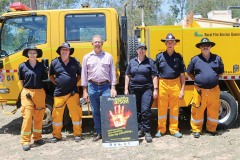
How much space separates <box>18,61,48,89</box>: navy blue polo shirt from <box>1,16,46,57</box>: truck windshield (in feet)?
2.19

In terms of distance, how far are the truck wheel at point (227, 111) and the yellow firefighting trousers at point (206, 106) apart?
42 centimetres

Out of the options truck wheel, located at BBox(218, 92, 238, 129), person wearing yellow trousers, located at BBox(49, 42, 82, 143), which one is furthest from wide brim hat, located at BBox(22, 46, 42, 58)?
truck wheel, located at BBox(218, 92, 238, 129)

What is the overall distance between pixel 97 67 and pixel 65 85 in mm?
671

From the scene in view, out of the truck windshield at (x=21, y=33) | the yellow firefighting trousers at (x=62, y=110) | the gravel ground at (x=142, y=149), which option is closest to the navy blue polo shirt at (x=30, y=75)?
A: the yellow firefighting trousers at (x=62, y=110)

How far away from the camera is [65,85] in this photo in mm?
5707

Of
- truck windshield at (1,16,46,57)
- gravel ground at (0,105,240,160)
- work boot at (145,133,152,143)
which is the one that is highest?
truck windshield at (1,16,46,57)

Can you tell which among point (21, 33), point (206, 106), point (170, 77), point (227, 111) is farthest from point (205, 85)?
point (21, 33)

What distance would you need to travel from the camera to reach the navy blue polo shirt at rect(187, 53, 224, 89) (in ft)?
19.0

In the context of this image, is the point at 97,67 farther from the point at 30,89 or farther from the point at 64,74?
the point at 30,89

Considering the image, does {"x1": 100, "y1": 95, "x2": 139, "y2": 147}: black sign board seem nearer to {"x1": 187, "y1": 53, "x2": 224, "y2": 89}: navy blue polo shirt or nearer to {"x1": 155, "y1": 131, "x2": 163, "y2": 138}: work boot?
{"x1": 155, "y1": 131, "x2": 163, "y2": 138}: work boot

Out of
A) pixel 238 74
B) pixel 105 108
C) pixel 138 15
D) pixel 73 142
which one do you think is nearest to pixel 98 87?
pixel 105 108

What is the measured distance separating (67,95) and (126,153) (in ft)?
4.96

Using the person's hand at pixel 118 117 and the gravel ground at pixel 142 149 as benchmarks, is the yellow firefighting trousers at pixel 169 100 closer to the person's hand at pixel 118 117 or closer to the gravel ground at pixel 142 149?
the gravel ground at pixel 142 149

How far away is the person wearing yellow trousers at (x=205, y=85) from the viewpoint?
228 inches
